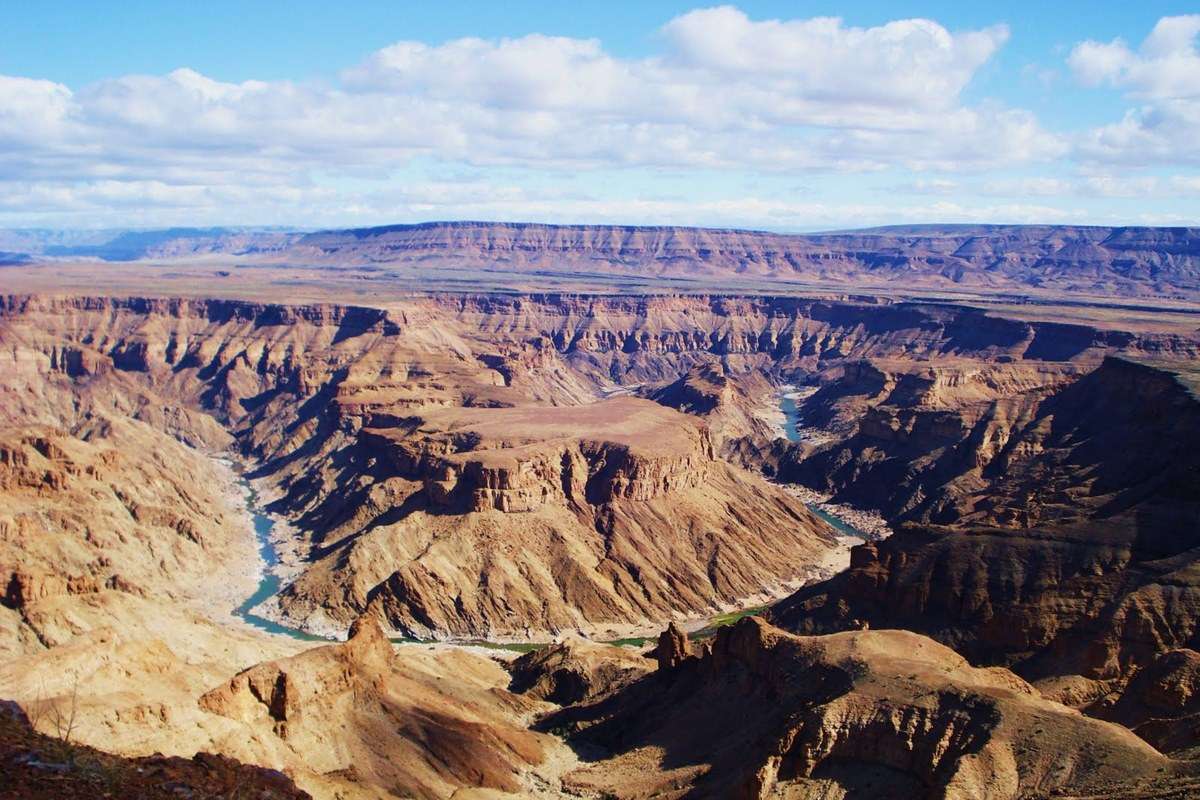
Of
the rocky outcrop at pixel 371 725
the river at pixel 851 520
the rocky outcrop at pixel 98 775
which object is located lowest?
the river at pixel 851 520

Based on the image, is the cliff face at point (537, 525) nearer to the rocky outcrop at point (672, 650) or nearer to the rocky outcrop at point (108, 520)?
the rocky outcrop at point (108, 520)

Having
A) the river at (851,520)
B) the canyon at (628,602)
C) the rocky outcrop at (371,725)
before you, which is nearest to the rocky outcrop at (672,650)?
the canyon at (628,602)

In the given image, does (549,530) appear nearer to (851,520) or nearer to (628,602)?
(628,602)

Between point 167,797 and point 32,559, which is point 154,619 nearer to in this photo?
point 32,559

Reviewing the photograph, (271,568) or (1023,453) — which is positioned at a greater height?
(1023,453)

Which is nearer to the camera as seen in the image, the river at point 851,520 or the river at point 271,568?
the river at point 271,568

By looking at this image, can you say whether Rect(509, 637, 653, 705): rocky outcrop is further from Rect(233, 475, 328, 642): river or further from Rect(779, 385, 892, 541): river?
Rect(779, 385, 892, 541): river

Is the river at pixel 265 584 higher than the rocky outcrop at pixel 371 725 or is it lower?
lower

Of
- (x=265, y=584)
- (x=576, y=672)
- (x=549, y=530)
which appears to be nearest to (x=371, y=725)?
(x=576, y=672)
